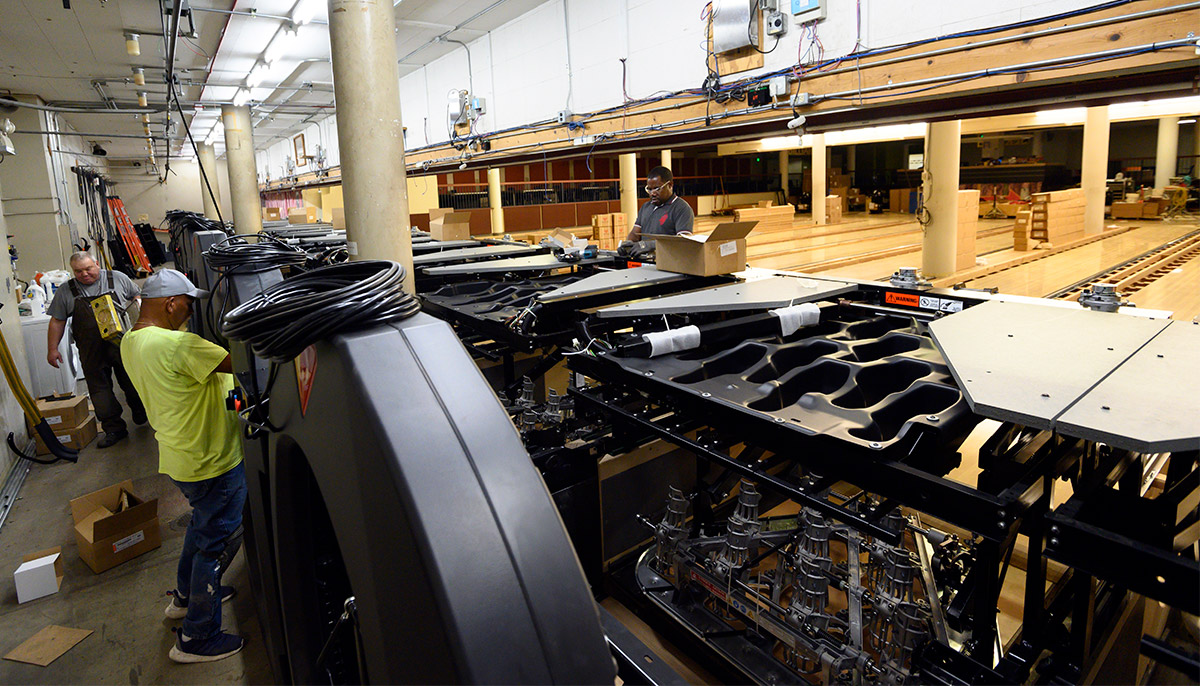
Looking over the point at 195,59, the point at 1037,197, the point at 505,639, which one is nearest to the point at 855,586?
the point at 505,639

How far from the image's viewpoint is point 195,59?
8820 mm

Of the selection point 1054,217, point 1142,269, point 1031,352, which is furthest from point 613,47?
point 1054,217

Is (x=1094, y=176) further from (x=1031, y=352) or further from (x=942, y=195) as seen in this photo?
(x=1031, y=352)

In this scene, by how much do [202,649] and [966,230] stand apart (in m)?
8.09

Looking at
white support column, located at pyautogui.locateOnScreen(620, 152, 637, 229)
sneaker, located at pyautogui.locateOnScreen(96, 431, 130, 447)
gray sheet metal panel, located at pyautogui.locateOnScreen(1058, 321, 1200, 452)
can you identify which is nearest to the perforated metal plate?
gray sheet metal panel, located at pyautogui.locateOnScreen(1058, 321, 1200, 452)

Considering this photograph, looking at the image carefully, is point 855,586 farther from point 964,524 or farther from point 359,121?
point 359,121

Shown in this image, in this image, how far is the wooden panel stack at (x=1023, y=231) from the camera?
9164mm

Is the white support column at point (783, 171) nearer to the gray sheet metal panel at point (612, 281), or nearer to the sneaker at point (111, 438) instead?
the gray sheet metal panel at point (612, 281)

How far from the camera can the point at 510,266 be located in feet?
12.6

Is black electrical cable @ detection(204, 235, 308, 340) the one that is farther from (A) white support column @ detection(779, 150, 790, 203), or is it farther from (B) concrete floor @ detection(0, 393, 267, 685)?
(A) white support column @ detection(779, 150, 790, 203)

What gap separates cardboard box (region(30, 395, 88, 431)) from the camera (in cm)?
504

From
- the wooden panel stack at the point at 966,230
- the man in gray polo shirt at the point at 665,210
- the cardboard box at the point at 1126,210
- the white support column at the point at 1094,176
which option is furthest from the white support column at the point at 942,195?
the cardboard box at the point at 1126,210

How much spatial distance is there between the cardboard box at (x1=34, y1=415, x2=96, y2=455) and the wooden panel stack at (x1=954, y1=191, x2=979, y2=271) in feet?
28.4

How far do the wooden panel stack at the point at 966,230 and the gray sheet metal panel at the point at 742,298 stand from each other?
224 inches
